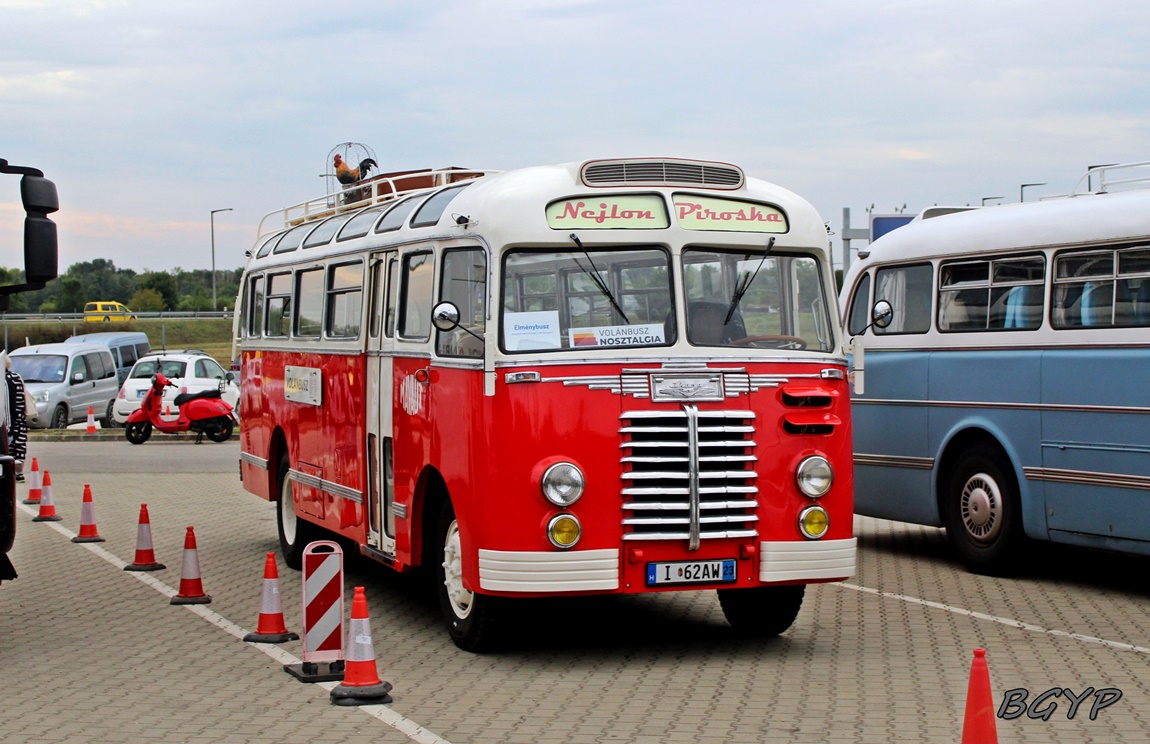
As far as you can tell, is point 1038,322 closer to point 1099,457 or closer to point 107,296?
point 1099,457

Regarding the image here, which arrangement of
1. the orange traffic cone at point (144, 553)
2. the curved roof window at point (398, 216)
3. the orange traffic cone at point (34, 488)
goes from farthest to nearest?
the orange traffic cone at point (34, 488) < the orange traffic cone at point (144, 553) < the curved roof window at point (398, 216)

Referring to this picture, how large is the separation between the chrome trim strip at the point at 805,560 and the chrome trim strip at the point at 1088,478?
3.16m

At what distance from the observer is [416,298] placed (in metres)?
10.5

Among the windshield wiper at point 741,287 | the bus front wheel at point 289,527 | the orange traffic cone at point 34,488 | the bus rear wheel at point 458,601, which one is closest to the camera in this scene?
the bus rear wheel at point 458,601

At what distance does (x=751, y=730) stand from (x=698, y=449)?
2004 millimetres

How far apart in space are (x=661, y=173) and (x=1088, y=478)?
453cm

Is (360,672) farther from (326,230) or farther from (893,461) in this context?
(893,461)

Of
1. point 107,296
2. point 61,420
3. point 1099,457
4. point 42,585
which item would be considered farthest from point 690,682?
point 107,296

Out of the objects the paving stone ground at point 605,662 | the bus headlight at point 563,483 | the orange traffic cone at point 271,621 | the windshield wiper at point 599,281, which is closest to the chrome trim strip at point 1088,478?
the paving stone ground at point 605,662

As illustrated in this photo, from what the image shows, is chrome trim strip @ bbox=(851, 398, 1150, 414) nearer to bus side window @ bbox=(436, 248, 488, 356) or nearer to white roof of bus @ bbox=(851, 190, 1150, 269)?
white roof of bus @ bbox=(851, 190, 1150, 269)

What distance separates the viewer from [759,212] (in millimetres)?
9797

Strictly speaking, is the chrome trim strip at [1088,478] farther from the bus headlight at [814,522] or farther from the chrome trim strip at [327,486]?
the chrome trim strip at [327,486]

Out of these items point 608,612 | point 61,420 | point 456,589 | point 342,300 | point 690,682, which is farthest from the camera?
point 61,420

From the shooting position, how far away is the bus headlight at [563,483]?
29.2 feet
